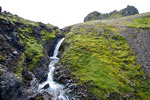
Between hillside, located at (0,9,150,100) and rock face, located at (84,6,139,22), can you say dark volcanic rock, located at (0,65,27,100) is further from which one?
rock face, located at (84,6,139,22)

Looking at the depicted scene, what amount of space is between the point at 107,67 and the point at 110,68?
Result: 3.28 feet

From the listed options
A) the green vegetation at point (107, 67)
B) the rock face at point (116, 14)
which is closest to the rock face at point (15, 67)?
the green vegetation at point (107, 67)

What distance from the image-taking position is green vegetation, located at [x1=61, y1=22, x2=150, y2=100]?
28.7 meters

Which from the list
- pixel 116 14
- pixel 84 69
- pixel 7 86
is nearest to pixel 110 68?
pixel 84 69

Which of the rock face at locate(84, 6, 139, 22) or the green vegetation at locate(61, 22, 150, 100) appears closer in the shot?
the green vegetation at locate(61, 22, 150, 100)

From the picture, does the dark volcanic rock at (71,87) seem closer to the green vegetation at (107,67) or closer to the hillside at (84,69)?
the hillside at (84,69)

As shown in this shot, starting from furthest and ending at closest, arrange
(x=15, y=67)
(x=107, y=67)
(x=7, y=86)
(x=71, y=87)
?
(x=107, y=67) → (x=71, y=87) → (x=15, y=67) → (x=7, y=86)

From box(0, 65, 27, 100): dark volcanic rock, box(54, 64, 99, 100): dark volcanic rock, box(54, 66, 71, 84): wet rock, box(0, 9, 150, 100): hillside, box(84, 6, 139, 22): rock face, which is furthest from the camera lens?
box(84, 6, 139, 22): rock face

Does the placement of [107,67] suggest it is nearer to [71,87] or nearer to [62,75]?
[71,87]

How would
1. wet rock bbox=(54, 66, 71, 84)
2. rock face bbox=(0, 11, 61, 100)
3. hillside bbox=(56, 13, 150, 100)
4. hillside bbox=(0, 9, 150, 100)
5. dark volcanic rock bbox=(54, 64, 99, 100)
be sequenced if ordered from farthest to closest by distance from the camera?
wet rock bbox=(54, 66, 71, 84), hillside bbox=(56, 13, 150, 100), dark volcanic rock bbox=(54, 64, 99, 100), hillside bbox=(0, 9, 150, 100), rock face bbox=(0, 11, 61, 100)

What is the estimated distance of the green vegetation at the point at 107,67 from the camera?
28.7 metres

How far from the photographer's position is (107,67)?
36.3 metres

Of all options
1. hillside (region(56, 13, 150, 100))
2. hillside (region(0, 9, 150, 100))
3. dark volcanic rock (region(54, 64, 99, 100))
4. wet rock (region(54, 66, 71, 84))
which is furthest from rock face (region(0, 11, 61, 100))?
hillside (region(56, 13, 150, 100))

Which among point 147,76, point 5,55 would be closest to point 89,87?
point 147,76
